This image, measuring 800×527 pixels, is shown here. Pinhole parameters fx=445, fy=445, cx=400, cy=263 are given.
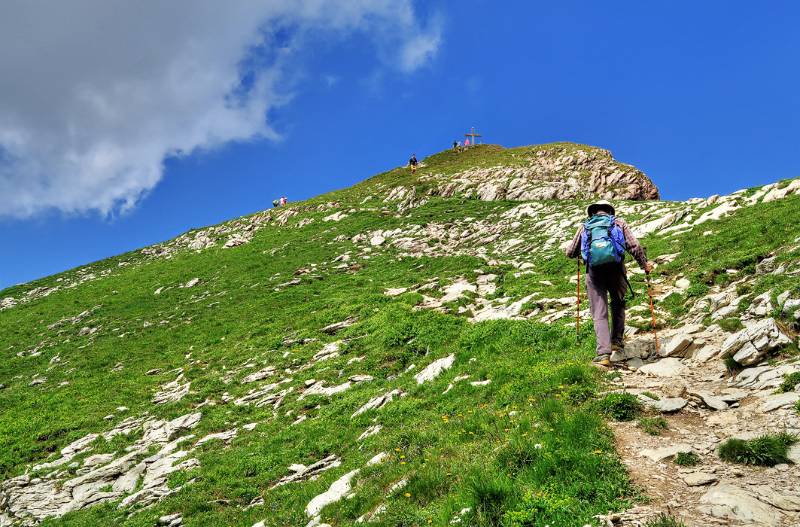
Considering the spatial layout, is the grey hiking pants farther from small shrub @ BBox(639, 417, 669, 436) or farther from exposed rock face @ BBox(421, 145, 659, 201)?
exposed rock face @ BBox(421, 145, 659, 201)

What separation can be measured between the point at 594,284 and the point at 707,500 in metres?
Result: 6.29

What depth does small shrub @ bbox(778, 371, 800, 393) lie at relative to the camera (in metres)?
7.49

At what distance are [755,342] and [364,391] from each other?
10968 mm

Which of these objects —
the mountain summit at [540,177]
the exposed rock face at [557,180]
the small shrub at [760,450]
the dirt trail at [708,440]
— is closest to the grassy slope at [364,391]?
the dirt trail at [708,440]

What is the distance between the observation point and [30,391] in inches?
949

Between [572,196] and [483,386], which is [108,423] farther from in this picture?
[572,196]

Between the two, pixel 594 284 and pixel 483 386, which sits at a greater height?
pixel 594 284

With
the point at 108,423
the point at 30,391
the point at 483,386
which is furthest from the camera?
Result: the point at 30,391

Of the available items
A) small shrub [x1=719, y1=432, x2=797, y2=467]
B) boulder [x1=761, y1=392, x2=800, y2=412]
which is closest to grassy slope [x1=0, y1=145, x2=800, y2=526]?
small shrub [x1=719, y1=432, x2=797, y2=467]

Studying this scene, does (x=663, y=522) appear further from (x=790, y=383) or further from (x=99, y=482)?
(x=99, y=482)

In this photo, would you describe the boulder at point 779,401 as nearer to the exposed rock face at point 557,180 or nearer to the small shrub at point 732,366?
the small shrub at point 732,366

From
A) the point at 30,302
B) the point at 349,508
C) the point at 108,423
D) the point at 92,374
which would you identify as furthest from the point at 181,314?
the point at 349,508

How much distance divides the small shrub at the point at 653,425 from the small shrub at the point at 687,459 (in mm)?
795

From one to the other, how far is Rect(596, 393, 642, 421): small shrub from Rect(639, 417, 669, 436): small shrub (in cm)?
31
